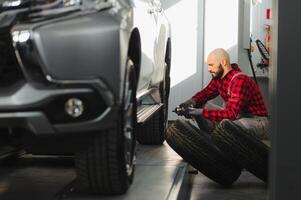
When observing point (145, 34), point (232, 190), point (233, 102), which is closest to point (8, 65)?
point (145, 34)

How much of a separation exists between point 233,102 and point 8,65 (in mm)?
3307

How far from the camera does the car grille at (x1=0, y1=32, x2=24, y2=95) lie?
114 inches

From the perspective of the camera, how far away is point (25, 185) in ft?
13.8

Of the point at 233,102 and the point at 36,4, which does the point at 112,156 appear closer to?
the point at 36,4

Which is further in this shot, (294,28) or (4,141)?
(4,141)

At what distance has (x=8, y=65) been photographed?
2.91m

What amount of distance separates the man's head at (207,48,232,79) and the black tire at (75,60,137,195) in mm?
2546

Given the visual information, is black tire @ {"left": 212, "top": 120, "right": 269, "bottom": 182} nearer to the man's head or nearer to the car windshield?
the man's head

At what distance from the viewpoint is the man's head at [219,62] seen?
6.08m

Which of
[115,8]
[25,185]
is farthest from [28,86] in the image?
[25,185]

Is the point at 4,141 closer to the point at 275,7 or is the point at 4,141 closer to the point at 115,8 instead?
the point at 115,8

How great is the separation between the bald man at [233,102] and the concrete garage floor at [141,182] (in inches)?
23.0

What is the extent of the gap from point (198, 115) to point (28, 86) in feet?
11.2

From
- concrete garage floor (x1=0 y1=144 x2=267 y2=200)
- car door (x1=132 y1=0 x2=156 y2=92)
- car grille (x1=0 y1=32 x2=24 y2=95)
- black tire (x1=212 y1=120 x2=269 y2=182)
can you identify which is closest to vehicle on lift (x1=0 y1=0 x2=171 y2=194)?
car grille (x1=0 y1=32 x2=24 y2=95)
